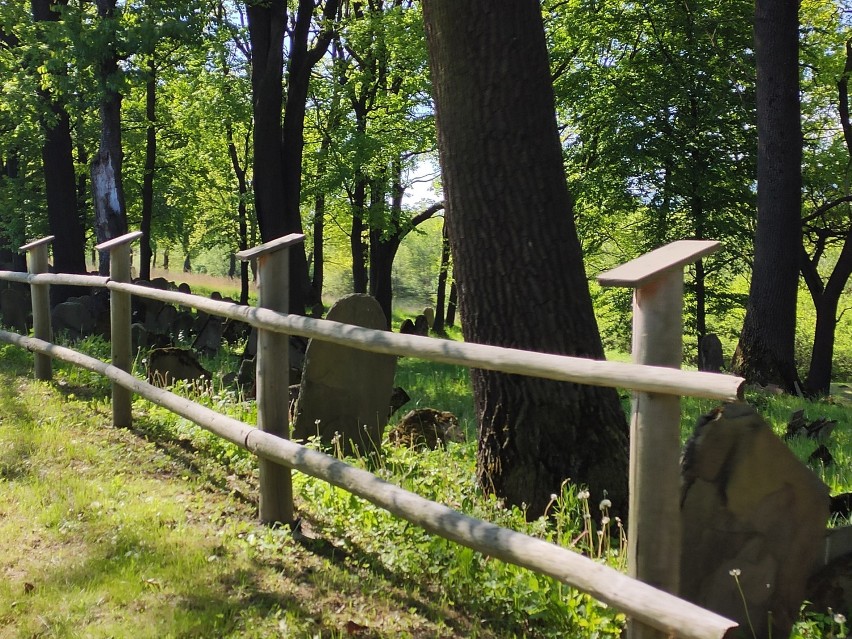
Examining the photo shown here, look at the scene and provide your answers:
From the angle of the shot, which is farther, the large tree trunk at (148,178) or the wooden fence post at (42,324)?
the large tree trunk at (148,178)

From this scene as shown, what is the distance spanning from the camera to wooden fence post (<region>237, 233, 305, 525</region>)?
4.30 meters

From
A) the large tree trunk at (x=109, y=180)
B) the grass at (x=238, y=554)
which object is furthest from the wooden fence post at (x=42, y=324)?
the large tree trunk at (x=109, y=180)

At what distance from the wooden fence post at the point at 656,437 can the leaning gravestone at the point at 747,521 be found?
0.81 ft

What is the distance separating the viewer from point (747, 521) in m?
2.85

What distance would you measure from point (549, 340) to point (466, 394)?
6.52 m

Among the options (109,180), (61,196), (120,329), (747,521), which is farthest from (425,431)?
(61,196)

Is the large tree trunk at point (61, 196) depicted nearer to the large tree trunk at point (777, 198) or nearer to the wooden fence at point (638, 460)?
the large tree trunk at point (777, 198)

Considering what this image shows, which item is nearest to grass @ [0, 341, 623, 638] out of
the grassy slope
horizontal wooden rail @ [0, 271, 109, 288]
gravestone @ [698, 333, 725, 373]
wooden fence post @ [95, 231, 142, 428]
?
the grassy slope

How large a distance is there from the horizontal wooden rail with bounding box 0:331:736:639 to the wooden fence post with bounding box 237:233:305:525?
5.1 inches

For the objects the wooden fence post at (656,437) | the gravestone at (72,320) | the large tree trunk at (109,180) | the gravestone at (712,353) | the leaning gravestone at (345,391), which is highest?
the large tree trunk at (109,180)

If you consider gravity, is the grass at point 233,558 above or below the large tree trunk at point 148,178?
below

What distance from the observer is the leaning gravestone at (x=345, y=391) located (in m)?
5.35

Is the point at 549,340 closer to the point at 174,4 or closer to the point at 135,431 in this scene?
the point at 135,431

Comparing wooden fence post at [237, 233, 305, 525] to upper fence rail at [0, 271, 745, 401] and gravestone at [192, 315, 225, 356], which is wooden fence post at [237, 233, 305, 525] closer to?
upper fence rail at [0, 271, 745, 401]
